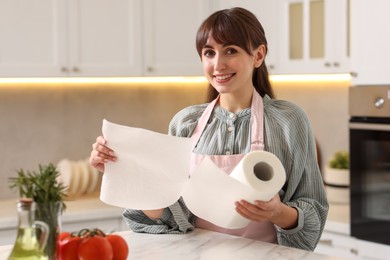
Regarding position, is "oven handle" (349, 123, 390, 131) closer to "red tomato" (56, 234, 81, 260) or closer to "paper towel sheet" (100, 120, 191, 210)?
"paper towel sheet" (100, 120, 191, 210)

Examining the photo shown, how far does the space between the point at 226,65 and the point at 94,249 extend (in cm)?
74

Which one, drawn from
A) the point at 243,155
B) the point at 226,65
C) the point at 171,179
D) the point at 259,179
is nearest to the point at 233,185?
the point at 259,179

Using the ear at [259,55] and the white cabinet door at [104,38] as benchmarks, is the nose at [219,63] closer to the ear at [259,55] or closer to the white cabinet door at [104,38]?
the ear at [259,55]

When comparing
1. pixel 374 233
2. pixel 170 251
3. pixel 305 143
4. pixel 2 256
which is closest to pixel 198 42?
pixel 305 143

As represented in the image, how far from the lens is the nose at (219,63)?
2223mm

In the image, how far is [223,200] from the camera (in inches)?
79.0

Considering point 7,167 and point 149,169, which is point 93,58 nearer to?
point 7,167

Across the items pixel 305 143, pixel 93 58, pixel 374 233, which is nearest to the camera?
pixel 305 143

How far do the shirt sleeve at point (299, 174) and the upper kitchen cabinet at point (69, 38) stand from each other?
1.74m

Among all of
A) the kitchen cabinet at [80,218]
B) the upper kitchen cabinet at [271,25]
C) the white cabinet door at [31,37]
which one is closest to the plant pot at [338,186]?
the upper kitchen cabinet at [271,25]

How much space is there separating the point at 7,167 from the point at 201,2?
1.34m

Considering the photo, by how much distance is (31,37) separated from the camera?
12.1ft

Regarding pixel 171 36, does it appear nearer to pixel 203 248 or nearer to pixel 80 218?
pixel 80 218

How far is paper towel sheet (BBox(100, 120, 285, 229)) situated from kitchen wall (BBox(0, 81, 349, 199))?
6.82ft
